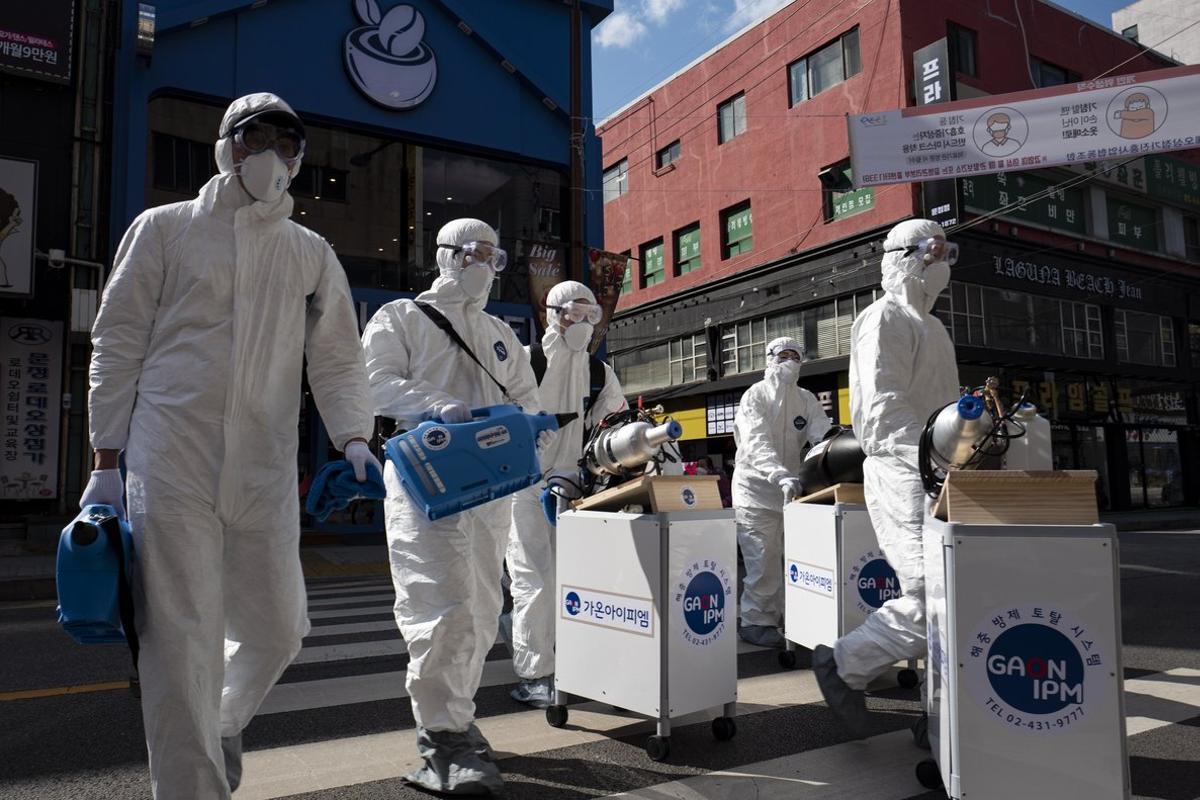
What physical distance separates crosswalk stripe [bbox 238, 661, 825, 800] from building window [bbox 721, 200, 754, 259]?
64.6 feet

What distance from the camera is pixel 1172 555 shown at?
11.5 m

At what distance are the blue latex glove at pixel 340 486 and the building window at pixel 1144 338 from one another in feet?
78.3

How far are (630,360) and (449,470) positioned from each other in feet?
82.0

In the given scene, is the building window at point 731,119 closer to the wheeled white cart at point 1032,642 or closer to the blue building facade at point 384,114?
the blue building facade at point 384,114

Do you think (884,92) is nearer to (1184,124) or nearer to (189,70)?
(1184,124)

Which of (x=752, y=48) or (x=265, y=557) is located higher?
(x=752, y=48)

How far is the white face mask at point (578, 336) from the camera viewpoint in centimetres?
470

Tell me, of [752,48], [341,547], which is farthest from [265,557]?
[752,48]

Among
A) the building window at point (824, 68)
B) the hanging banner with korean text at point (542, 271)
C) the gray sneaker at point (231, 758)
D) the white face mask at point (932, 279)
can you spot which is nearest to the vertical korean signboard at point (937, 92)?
the building window at point (824, 68)

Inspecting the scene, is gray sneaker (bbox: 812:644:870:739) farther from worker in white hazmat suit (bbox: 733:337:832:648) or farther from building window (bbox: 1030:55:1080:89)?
building window (bbox: 1030:55:1080:89)

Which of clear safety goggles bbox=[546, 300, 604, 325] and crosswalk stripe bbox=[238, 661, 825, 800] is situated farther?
clear safety goggles bbox=[546, 300, 604, 325]

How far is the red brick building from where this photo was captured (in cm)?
1919

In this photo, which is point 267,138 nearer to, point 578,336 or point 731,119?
point 578,336

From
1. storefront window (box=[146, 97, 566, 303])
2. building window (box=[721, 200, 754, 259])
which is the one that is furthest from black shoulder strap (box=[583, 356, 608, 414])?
building window (box=[721, 200, 754, 259])
